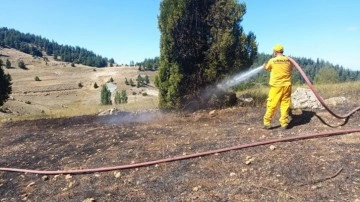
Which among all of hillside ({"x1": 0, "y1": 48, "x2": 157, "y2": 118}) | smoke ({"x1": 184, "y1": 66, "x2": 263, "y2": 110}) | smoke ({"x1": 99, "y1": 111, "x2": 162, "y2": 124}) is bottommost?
hillside ({"x1": 0, "y1": 48, "x2": 157, "y2": 118})

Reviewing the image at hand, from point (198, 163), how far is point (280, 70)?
2.75 metres

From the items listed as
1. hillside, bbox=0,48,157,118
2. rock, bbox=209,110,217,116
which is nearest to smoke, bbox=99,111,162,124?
rock, bbox=209,110,217,116

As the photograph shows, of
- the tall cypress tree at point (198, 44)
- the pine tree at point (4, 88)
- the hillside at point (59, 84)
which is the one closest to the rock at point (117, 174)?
the tall cypress tree at point (198, 44)

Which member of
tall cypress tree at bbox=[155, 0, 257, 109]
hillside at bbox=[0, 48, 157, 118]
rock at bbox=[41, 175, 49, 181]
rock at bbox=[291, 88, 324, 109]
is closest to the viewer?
rock at bbox=[41, 175, 49, 181]

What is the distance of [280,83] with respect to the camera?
7.32m

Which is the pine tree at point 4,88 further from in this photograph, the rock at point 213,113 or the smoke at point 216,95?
the rock at point 213,113

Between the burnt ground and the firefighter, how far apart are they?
49 cm

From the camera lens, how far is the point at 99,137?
9086mm

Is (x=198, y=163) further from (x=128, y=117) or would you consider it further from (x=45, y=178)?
(x=128, y=117)

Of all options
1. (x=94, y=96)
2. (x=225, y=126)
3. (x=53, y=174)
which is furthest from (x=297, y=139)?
(x=94, y=96)

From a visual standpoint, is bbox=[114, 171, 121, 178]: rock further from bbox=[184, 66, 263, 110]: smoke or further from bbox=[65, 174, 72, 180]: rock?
bbox=[184, 66, 263, 110]: smoke

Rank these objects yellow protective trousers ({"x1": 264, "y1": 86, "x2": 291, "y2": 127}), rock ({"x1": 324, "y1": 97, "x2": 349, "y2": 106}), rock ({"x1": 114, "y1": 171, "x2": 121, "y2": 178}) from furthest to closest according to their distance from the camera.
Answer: rock ({"x1": 324, "y1": 97, "x2": 349, "y2": 106}) → yellow protective trousers ({"x1": 264, "y1": 86, "x2": 291, "y2": 127}) → rock ({"x1": 114, "y1": 171, "x2": 121, "y2": 178})

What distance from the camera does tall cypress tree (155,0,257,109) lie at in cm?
1117

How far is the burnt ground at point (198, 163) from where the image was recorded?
4.96 m
